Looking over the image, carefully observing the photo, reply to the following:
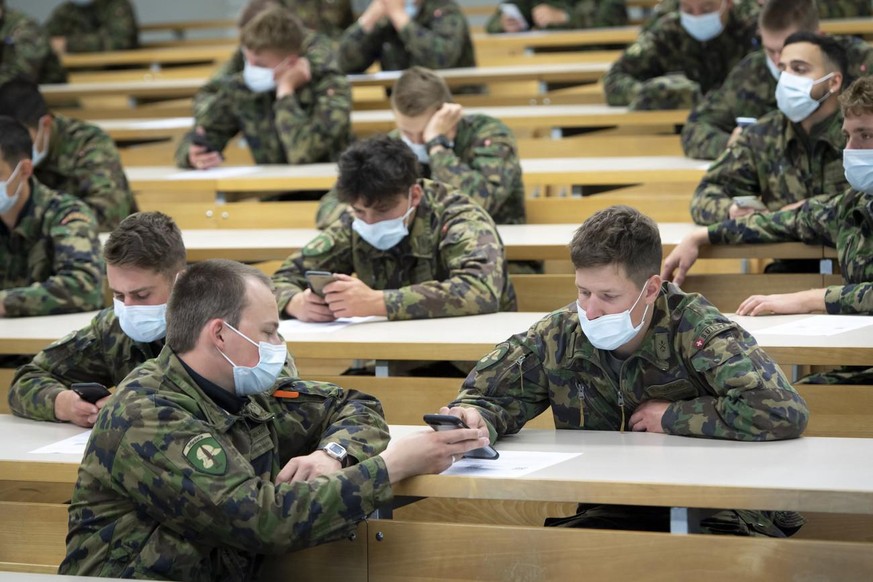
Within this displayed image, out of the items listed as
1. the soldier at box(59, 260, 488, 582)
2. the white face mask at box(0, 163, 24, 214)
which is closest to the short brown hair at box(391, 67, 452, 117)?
the white face mask at box(0, 163, 24, 214)

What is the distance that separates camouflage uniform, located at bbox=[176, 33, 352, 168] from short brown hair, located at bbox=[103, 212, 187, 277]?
9.31ft

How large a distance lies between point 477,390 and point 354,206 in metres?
1.14

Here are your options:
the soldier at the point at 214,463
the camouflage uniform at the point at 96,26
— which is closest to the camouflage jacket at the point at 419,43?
the camouflage uniform at the point at 96,26

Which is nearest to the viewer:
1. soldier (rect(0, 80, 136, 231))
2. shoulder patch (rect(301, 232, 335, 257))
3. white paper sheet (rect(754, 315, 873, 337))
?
white paper sheet (rect(754, 315, 873, 337))

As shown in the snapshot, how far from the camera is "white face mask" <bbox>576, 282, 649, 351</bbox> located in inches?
105

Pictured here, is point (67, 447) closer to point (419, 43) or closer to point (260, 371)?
point (260, 371)

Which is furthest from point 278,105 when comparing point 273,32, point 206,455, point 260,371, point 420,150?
point 206,455

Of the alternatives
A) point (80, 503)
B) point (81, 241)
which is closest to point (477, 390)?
point (80, 503)

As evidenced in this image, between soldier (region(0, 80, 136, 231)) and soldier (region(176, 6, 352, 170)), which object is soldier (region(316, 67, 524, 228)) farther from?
soldier (region(176, 6, 352, 170))

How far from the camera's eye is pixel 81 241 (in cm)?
420

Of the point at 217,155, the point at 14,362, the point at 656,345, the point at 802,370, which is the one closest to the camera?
the point at 656,345

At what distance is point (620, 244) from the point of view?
2658mm

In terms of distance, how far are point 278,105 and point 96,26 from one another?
4.16 meters

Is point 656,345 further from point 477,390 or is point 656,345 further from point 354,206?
point 354,206
